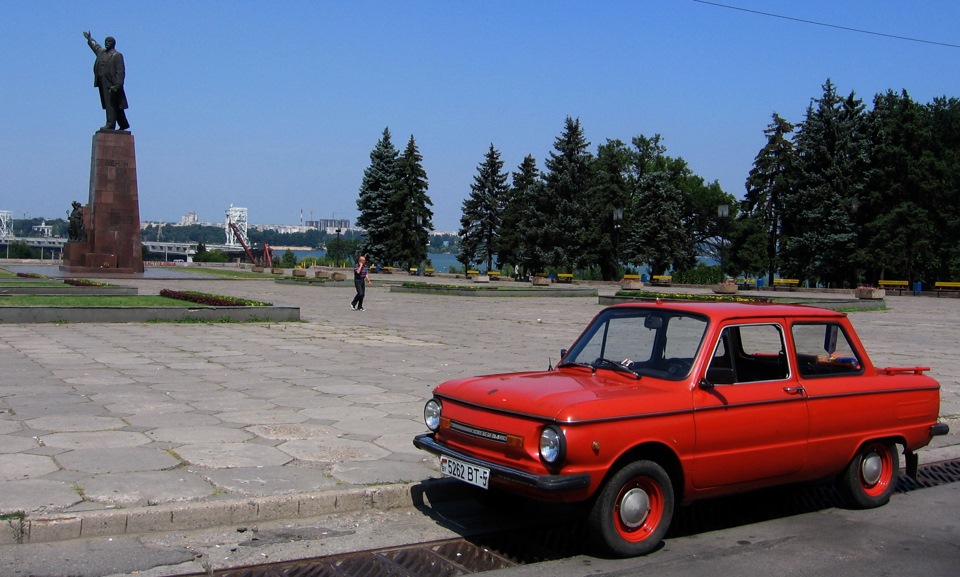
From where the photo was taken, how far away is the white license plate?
5160 mm

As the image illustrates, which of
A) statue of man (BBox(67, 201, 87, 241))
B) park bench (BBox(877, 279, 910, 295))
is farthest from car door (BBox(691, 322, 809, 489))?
park bench (BBox(877, 279, 910, 295))

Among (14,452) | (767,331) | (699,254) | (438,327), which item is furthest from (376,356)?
(699,254)

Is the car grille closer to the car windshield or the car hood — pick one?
the car hood

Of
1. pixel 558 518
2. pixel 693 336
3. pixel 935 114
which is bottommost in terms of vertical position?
pixel 558 518

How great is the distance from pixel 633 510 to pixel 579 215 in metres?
57.5

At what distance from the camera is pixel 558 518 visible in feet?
20.2

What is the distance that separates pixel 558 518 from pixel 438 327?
44.3 ft

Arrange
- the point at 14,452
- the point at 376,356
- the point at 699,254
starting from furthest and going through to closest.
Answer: the point at 699,254
the point at 376,356
the point at 14,452

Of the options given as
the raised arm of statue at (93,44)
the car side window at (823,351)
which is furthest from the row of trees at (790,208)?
the car side window at (823,351)

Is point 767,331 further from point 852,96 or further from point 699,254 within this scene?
point 699,254

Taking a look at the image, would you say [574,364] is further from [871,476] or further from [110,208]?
[110,208]

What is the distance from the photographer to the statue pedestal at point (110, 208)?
36.6m

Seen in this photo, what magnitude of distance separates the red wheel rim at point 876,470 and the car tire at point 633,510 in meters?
1.99

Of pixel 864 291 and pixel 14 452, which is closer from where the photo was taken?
pixel 14 452
